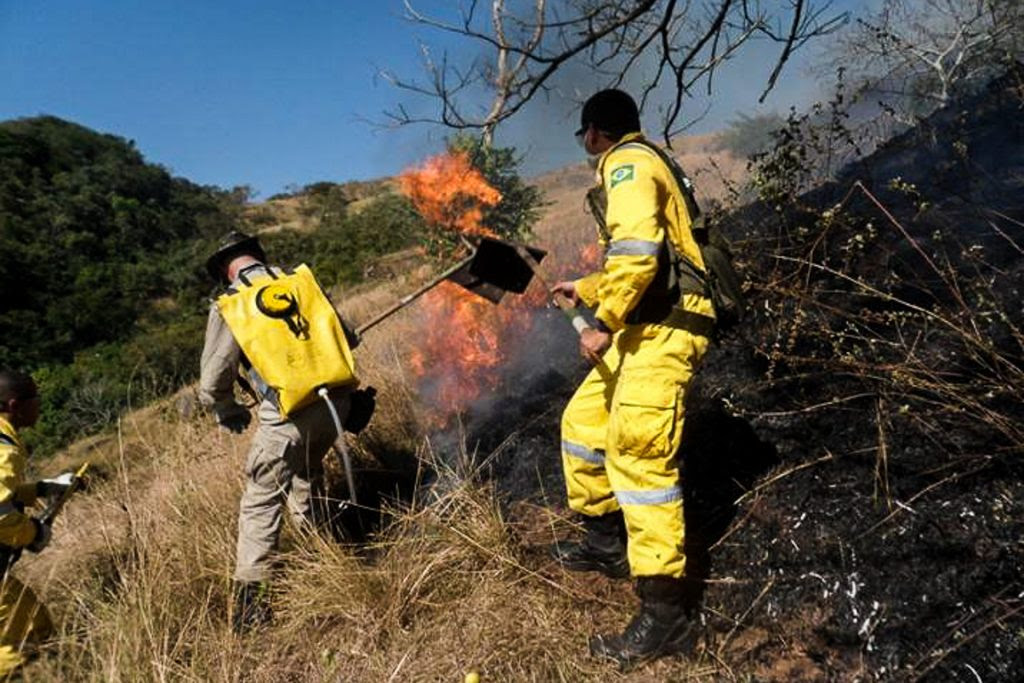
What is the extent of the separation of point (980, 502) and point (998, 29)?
818 centimetres

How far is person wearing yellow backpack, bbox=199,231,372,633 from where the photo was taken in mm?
3131

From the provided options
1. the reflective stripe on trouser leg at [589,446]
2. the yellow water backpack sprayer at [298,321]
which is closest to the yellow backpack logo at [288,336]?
the yellow water backpack sprayer at [298,321]

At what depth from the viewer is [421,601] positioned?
284 centimetres

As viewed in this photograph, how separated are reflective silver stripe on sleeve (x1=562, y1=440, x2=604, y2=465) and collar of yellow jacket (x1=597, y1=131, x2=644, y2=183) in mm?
1162

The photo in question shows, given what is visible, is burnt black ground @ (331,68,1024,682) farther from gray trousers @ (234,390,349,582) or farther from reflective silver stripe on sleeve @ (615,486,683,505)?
gray trousers @ (234,390,349,582)

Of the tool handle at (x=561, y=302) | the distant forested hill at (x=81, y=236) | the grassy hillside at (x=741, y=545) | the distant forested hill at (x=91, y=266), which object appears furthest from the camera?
the distant forested hill at (x=81, y=236)

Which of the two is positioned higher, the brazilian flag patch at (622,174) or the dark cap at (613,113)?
the dark cap at (613,113)

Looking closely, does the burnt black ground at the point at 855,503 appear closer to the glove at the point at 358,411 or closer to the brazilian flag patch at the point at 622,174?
the glove at the point at 358,411

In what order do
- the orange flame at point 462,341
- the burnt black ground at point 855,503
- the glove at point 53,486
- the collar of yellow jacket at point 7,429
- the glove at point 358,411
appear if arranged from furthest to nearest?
1. the orange flame at point 462,341
2. the glove at point 53,486
3. the glove at point 358,411
4. the collar of yellow jacket at point 7,429
5. the burnt black ground at point 855,503

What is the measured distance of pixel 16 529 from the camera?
3330 mm

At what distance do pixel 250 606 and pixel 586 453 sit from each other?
1.70 m

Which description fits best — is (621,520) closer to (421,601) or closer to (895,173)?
(421,601)

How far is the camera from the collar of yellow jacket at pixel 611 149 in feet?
8.80

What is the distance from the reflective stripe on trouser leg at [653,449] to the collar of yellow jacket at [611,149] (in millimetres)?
691
